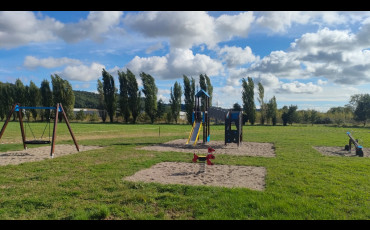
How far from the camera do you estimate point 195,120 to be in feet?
48.2

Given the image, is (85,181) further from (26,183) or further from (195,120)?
(195,120)

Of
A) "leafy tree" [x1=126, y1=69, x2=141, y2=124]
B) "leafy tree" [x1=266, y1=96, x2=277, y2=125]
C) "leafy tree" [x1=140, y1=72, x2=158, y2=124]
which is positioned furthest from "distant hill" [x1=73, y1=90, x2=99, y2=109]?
"leafy tree" [x1=266, y1=96, x2=277, y2=125]

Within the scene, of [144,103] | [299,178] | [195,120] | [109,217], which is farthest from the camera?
[144,103]

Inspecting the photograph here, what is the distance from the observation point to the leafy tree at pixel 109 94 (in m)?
47.6

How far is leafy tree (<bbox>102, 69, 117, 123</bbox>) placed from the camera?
4762 cm

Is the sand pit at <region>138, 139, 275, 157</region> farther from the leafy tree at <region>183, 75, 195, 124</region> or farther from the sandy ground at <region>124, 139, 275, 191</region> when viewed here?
the leafy tree at <region>183, 75, 195, 124</region>

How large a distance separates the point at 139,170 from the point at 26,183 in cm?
266

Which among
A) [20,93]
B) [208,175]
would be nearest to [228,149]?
[208,175]

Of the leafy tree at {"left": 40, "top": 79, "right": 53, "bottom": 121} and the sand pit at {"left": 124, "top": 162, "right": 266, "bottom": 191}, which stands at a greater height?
the leafy tree at {"left": 40, "top": 79, "right": 53, "bottom": 121}

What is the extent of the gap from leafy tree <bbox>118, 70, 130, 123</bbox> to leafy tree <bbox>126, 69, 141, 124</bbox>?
0.65 metres

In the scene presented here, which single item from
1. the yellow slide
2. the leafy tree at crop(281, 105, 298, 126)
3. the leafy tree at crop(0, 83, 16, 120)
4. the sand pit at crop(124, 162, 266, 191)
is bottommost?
the sand pit at crop(124, 162, 266, 191)

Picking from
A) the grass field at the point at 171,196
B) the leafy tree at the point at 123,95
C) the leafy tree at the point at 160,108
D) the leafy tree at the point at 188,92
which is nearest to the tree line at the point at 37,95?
the leafy tree at the point at 123,95

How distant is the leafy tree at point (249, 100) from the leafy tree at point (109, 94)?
2483 centimetres
